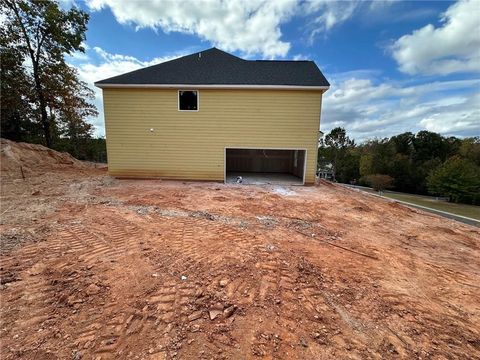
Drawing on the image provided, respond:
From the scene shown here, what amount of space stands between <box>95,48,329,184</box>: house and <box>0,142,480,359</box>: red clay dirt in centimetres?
459

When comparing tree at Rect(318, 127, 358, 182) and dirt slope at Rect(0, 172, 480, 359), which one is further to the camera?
tree at Rect(318, 127, 358, 182)

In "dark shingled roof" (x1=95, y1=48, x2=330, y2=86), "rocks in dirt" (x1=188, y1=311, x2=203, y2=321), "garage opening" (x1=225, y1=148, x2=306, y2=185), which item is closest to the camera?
"rocks in dirt" (x1=188, y1=311, x2=203, y2=321)

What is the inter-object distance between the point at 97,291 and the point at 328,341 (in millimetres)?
2465

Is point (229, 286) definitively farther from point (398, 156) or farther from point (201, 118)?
point (398, 156)

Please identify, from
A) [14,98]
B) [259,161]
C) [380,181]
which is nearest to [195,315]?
[259,161]

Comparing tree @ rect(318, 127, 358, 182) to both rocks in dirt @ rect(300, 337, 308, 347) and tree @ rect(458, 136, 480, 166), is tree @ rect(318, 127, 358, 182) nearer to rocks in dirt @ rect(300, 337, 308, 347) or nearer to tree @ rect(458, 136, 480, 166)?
tree @ rect(458, 136, 480, 166)

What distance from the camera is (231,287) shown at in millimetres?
2602

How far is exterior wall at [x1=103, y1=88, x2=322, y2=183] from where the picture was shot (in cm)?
930

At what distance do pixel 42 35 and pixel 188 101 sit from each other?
36.0 feet

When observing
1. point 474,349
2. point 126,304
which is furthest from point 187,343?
point 474,349

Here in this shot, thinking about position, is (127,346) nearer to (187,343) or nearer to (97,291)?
(187,343)

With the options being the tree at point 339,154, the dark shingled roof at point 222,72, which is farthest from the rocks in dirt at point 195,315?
the tree at point 339,154

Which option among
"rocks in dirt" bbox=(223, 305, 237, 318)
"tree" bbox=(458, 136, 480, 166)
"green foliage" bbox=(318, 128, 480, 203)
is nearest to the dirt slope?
"rocks in dirt" bbox=(223, 305, 237, 318)

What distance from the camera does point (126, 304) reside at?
2.26 meters
